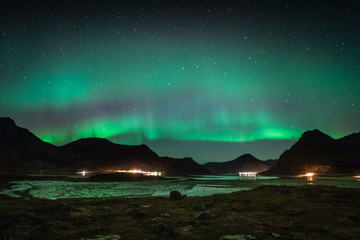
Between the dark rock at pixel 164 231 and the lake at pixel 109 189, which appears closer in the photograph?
the dark rock at pixel 164 231

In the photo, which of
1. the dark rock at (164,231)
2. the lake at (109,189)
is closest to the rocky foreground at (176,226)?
the dark rock at (164,231)

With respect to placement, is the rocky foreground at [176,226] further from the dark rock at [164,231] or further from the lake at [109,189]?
the lake at [109,189]

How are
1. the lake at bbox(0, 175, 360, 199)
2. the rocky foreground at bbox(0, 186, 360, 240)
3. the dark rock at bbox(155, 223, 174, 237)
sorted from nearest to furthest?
the rocky foreground at bbox(0, 186, 360, 240) < the dark rock at bbox(155, 223, 174, 237) < the lake at bbox(0, 175, 360, 199)

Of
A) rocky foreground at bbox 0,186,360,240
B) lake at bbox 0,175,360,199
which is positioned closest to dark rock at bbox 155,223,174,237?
rocky foreground at bbox 0,186,360,240

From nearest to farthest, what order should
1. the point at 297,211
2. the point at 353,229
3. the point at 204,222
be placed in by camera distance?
the point at 353,229, the point at 204,222, the point at 297,211

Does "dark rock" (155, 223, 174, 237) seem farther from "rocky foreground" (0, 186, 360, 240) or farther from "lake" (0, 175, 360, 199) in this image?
"lake" (0, 175, 360, 199)

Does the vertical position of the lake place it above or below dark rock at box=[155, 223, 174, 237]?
below

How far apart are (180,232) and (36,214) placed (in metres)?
10.4

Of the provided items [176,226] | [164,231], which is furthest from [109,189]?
[164,231]

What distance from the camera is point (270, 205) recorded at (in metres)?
25.0

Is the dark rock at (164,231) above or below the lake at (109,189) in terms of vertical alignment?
above

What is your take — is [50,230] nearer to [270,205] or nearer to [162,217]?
[162,217]

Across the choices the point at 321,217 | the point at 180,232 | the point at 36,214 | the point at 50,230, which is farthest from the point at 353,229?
the point at 36,214

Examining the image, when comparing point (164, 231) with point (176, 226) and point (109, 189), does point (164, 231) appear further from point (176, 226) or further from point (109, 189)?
point (109, 189)
